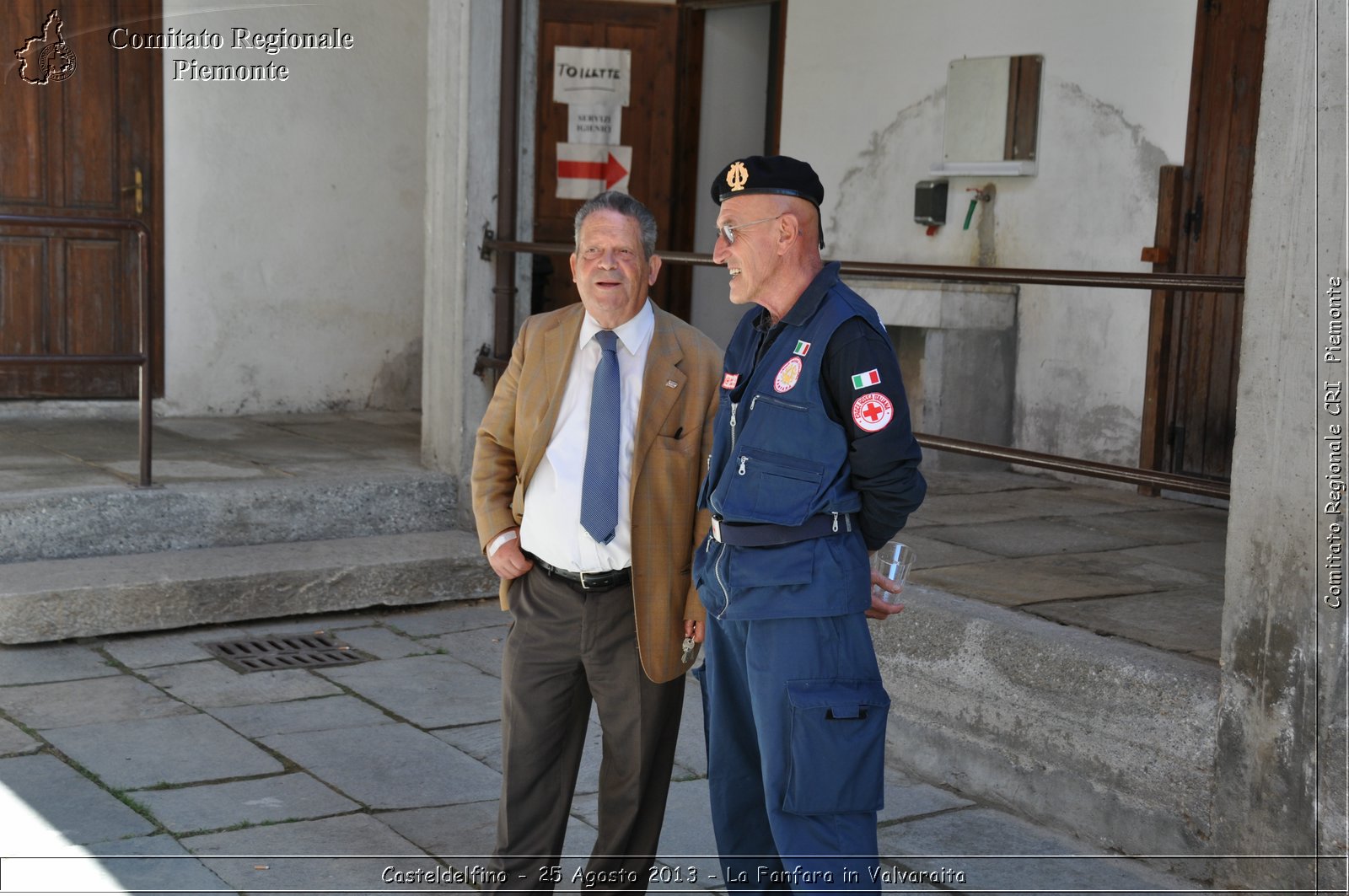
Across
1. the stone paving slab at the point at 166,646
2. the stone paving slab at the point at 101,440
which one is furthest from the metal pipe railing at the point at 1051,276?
the stone paving slab at the point at 101,440

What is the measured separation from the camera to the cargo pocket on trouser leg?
9.11 feet

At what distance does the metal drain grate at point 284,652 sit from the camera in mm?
5453

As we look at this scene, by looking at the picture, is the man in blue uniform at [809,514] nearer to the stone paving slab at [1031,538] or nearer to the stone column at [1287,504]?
the stone column at [1287,504]

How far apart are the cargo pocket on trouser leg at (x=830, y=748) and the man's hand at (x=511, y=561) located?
32.0 inches

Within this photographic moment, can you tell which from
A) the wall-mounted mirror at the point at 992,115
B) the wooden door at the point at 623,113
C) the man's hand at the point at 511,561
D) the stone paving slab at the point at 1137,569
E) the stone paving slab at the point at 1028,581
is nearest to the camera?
the man's hand at the point at 511,561

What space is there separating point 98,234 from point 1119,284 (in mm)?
5945

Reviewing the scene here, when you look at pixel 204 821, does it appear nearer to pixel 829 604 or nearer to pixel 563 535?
pixel 563 535

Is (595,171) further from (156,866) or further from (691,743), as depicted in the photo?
(156,866)

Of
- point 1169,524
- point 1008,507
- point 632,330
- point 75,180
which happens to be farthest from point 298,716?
point 75,180

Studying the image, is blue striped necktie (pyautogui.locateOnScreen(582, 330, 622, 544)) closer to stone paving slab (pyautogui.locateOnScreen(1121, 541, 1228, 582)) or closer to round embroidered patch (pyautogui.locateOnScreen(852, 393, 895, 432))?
round embroidered patch (pyautogui.locateOnScreen(852, 393, 895, 432))

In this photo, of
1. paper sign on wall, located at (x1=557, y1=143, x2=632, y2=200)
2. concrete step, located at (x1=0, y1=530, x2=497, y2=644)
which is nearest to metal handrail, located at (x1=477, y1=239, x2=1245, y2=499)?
concrete step, located at (x1=0, y1=530, x2=497, y2=644)

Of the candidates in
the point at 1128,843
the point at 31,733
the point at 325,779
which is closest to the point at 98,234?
the point at 31,733

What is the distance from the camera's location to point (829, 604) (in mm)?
2820

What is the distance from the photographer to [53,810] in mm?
3984
